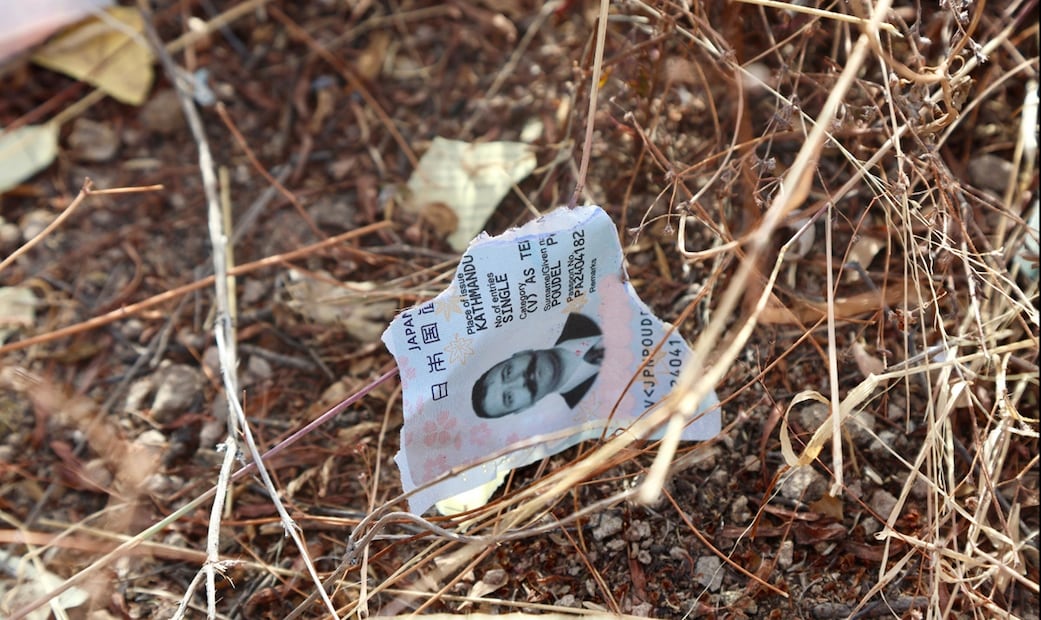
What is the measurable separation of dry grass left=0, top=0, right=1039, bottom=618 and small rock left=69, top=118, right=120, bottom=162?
27cm

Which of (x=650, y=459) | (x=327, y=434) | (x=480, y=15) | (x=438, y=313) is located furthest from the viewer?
(x=480, y=15)

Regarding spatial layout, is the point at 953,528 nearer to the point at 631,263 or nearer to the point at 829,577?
the point at 829,577

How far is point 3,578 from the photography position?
1.12 metres

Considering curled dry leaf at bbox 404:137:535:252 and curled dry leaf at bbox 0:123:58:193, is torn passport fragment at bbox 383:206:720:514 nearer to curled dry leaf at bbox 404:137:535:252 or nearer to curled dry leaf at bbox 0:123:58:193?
curled dry leaf at bbox 404:137:535:252

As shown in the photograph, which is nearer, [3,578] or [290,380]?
[3,578]

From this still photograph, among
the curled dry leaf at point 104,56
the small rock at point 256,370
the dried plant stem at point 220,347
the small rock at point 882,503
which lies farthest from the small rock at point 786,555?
the curled dry leaf at point 104,56

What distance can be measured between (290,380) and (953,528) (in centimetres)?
87

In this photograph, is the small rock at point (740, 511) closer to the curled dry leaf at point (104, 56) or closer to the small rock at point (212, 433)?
the small rock at point (212, 433)

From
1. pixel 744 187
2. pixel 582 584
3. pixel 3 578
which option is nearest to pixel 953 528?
pixel 582 584

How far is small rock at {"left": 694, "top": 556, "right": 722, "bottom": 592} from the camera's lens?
0.99 meters

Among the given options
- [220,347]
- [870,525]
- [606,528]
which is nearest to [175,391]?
[220,347]

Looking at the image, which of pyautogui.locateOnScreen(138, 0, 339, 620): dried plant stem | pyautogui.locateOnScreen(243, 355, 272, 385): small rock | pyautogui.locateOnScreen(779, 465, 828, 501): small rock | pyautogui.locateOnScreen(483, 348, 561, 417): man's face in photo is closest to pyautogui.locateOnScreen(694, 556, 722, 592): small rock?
pyautogui.locateOnScreen(779, 465, 828, 501): small rock

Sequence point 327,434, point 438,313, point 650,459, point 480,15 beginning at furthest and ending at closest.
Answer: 1. point 480,15
2. point 327,434
3. point 650,459
4. point 438,313

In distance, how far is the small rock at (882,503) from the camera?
103 cm
